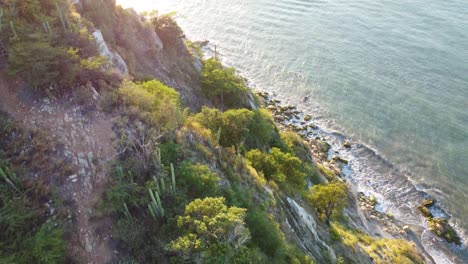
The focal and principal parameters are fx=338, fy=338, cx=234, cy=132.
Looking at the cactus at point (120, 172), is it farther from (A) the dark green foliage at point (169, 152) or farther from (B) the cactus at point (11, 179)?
(B) the cactus at point (11, 179)

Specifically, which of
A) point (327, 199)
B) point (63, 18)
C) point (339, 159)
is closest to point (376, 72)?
point (339, 159)

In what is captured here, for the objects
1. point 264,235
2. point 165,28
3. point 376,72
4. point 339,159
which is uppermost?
point 165,28

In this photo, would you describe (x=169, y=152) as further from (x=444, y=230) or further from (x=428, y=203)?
(x=428, y=203)

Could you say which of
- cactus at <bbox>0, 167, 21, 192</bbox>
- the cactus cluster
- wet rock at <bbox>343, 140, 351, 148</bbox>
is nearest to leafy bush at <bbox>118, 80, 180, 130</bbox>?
the cactus cluster

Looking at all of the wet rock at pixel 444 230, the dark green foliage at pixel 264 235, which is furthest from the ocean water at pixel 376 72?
the dark green foliage at pixel 264 235

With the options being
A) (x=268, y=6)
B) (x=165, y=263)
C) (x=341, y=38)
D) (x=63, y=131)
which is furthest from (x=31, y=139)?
(x=268, y=6)

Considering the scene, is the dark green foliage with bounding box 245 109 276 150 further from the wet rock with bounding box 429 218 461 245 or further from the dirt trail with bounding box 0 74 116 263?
the wet rock with bounding box 429 218 461 245
